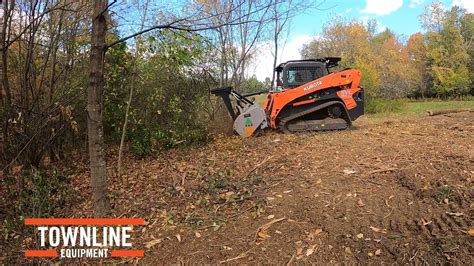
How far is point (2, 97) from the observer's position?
6121 mm

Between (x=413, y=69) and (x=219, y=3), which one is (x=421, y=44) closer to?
(x=413, y=69)

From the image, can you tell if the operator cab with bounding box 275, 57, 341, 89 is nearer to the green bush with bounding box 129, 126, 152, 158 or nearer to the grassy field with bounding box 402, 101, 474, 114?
the green bush with bounding box 129, 126, 152, 158

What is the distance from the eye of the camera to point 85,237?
13.2ft

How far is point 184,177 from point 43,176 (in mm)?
2463

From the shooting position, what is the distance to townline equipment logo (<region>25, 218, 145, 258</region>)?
12.5 ft

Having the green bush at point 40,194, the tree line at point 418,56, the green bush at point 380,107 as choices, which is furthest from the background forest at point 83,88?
the tree line at point 418,56

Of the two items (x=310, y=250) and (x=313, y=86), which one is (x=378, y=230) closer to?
(x=310, y=250)

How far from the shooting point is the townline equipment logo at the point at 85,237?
382cm

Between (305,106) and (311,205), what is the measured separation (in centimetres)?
524

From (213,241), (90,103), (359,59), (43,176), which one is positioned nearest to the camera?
(213,241)

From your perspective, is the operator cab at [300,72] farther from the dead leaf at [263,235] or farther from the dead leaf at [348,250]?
the dead leaf at [348,250]

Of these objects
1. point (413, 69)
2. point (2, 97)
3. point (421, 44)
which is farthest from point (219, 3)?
point (421, 44)

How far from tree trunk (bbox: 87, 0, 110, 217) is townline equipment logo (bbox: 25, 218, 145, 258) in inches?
9.7

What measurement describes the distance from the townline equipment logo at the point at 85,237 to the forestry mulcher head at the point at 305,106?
4.86 meters
